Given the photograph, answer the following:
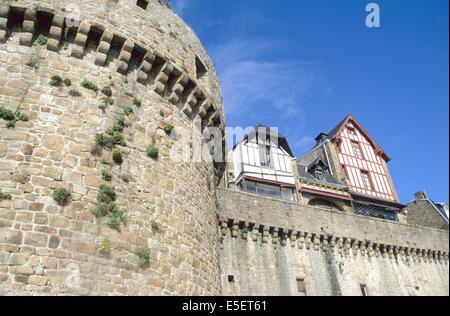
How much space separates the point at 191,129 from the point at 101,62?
6.98ft

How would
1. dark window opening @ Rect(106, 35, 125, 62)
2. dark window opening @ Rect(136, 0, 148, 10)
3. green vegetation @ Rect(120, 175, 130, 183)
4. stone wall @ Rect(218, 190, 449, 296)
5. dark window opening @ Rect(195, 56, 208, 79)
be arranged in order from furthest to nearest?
1. stone wall @ Rect(218, 190, 449, 296)
2. dark window opening @ Rect(195, 56, 208, 79)
3. dark window opening @ Rect(136, 0, 148, 10)
4. dark window opening @ Rect(106, 35, 125, 62)
5. green vegetation @ Rect(120, 175, 130, 183)

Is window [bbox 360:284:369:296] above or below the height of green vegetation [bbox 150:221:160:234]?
above

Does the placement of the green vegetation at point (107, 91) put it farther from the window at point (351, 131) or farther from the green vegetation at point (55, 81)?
the window at point (351, 131)

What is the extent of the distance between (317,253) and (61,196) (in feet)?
34.0

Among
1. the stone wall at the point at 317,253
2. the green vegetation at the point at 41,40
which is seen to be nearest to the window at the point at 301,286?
the stone wall at the point at 317,253

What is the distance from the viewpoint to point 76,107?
230 inches

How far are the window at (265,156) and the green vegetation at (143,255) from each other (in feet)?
47.8

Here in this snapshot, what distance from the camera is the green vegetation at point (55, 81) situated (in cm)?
583

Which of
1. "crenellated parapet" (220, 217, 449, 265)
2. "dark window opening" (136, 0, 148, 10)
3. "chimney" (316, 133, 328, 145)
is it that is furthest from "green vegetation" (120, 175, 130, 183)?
"chimney" (316, 133, 328, 145)

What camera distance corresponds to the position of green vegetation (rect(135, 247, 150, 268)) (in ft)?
17.5

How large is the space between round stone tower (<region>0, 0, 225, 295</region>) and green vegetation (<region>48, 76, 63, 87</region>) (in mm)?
15

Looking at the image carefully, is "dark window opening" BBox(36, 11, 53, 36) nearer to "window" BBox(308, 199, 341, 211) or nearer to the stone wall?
the stone wall

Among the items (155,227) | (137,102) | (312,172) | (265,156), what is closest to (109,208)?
(155,227)

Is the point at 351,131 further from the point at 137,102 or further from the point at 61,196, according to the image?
the point at 61,196
